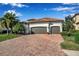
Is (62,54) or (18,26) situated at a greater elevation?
(18,26)

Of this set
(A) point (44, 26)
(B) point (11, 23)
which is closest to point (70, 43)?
(A) point (44, 26)

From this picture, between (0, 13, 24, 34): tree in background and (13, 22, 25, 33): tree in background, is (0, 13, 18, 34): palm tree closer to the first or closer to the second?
(0, 13, 24, 34): tree in background

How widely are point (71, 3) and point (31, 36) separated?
1.68 m

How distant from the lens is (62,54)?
400 inches

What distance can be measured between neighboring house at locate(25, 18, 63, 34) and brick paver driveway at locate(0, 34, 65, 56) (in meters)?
0.16

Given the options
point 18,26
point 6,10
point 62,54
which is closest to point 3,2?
point 6,10

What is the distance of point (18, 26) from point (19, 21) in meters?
0.19

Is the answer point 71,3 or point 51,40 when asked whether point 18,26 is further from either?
point 71,3

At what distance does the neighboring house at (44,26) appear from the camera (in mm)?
10422

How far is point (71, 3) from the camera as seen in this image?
33.2ft

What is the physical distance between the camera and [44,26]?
10633mm

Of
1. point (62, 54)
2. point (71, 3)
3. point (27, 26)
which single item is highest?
point (71, 3)

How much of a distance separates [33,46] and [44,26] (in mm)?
748

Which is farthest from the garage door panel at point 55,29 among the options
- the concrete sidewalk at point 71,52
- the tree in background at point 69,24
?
the concrete sidewalk at point 71,52
